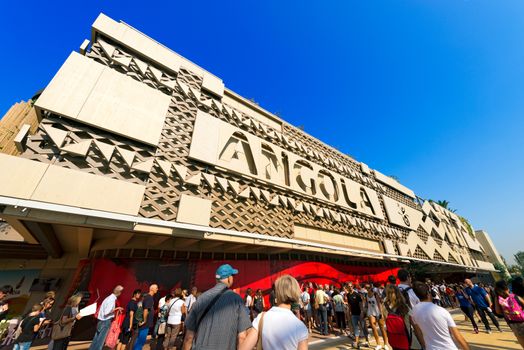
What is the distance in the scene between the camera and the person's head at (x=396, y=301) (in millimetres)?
2930

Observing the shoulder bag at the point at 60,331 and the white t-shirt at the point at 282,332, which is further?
the shoulder bag at the point at 60,331

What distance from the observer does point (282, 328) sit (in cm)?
171

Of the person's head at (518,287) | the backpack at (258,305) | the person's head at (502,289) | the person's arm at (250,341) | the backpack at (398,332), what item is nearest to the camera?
the person's arm at (250,341)

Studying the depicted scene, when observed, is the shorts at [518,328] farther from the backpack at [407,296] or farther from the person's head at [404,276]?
the backpack at [407,296]

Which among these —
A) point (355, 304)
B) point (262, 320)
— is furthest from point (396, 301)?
point (355, 304)

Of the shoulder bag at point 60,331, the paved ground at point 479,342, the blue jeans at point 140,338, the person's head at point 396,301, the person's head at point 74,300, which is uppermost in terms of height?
the person's head at point 74,300

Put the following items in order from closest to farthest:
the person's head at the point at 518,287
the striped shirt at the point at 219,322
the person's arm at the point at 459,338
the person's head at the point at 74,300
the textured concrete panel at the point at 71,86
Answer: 1. the striped shirt at the point at 219,322
2. the person's arm at the point at 459,338
3. the person's head at the point at 518,287
4. the person's head at the point at 74,300
5. the textured concrete panel at the point at 71,86

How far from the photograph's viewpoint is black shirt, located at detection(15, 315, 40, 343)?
404 cm

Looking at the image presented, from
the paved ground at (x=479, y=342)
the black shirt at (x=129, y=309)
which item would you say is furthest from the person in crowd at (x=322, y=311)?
the black shirt at (x=129, y=309)

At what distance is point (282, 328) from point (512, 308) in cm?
523

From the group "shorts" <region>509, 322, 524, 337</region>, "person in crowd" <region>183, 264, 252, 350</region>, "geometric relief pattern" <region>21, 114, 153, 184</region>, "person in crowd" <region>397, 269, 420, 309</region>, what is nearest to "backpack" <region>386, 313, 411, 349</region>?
"person in crowd" <region>397, 269, 420, 309</region>

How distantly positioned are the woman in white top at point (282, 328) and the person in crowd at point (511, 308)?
487 centimetres

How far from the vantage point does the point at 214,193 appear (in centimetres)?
883

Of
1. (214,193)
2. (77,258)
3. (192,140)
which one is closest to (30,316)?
(214,193)
